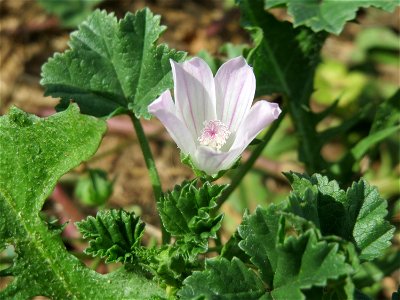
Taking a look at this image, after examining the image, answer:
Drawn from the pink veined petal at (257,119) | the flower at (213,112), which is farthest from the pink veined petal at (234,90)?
the pink veined petal at (257,119)

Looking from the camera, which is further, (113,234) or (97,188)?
(97,188)

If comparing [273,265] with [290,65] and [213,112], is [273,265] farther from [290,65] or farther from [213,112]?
[290,65]

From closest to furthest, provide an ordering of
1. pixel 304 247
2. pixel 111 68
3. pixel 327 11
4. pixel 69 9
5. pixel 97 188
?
1. pixel 304 247
2. pixel 111 68
3. pixel 327 11
4. pixel 97 188
5. pixel 69 9

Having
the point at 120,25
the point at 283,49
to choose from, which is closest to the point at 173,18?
the point at 283,49

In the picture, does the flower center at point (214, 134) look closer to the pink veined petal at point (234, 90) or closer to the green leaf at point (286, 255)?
the pink veined petal at point (234, 90)

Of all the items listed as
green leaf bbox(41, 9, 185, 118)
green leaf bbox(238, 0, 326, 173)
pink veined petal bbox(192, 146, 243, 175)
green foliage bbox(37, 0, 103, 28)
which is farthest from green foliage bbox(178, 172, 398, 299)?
green foliage bbox(37, 0, 103, 28)

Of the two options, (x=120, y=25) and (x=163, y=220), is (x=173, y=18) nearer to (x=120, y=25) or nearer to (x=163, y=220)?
(x=120, y=25)

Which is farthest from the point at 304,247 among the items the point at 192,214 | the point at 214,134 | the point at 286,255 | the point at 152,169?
the point at 152,169

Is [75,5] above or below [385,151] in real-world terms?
above
